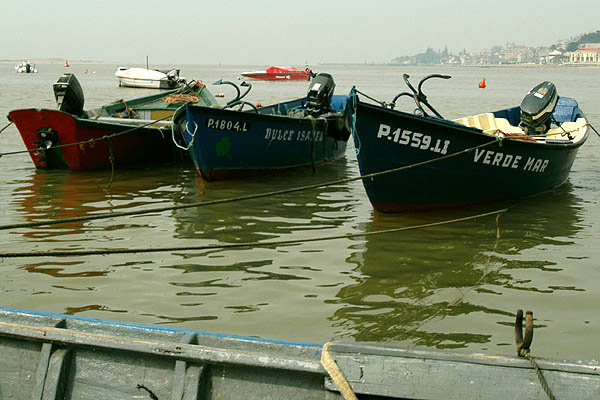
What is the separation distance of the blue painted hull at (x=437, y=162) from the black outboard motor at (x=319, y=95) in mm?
5089

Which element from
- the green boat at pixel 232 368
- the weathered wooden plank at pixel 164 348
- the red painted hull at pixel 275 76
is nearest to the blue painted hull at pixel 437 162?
the green boat at pixel 232 368

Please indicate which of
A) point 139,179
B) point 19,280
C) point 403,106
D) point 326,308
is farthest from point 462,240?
point 403,106

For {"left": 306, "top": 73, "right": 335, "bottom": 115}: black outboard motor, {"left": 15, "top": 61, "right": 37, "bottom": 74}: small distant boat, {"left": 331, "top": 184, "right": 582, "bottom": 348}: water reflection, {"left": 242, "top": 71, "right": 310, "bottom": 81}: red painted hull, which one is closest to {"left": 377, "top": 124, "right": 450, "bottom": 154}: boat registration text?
{"left": 331, "top": 184, "right": 582, "bottom": 348}: water reflection

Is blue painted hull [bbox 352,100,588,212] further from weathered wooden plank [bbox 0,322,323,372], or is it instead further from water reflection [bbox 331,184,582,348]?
weathered wooden plank [bbox 0,322,323,372]

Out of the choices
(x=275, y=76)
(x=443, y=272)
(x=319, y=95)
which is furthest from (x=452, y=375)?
(x=275, y=76)

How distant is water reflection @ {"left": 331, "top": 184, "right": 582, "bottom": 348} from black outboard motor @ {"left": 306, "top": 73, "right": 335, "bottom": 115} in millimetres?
5058

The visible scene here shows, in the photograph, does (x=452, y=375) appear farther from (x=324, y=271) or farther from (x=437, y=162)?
(x=437, y=162)

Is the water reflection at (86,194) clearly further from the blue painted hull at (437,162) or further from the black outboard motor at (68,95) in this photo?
the blue painted hull at (437,162)

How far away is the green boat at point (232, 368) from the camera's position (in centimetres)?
295

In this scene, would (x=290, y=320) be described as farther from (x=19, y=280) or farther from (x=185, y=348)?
(x=19, y=280)

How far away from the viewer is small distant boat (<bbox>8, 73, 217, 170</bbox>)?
12.2 m

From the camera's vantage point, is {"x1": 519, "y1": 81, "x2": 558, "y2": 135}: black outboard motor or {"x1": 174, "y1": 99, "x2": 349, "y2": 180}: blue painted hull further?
{"x1": 174, "y1": 99, "x2": 349, "y2": 180}: blue painted hull

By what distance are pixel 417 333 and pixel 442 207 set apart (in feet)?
14.6

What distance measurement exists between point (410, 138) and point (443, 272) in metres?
2.33
